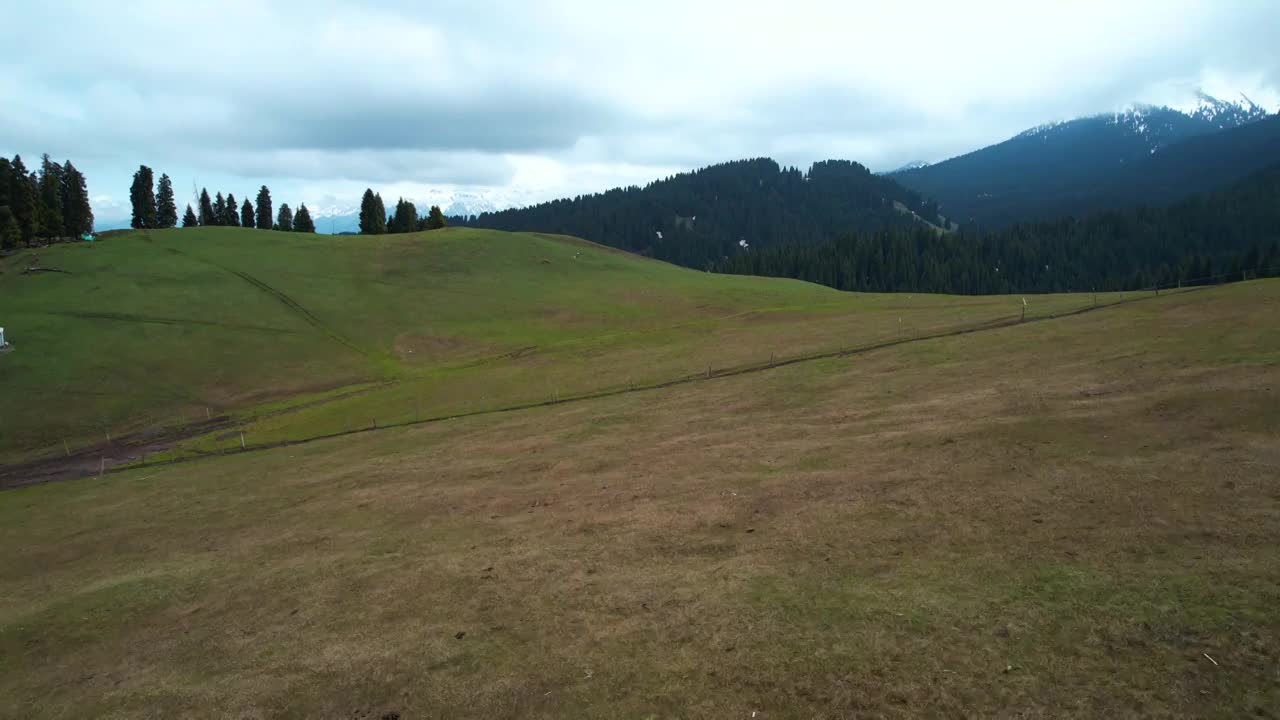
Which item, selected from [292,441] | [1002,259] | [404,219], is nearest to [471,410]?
[292,441]

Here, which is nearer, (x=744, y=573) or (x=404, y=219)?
(x=744, y=573)

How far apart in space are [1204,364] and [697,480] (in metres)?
18.4

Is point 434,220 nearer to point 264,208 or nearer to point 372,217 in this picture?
point 372,217

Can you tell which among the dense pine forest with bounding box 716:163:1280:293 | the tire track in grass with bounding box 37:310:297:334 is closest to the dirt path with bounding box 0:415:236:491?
the tire track in grass with bounding box 37:310:297:334

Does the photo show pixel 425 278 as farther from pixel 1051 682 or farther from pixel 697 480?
pixel 1051 682

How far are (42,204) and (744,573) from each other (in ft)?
392

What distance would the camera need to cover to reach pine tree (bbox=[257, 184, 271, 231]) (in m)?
138

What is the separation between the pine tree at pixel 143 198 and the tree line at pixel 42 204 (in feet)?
33.8

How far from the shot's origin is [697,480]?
63.7 feet

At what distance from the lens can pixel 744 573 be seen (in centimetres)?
1268

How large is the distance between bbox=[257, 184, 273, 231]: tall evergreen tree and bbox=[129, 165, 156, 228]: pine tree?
19.4 metres

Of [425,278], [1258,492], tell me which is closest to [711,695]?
[1258,492]

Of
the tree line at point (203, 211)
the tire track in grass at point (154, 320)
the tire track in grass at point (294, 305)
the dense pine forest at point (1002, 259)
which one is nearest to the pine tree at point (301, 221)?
the tree line at point (203, 211)

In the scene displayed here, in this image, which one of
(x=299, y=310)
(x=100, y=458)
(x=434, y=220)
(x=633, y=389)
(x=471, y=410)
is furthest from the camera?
(x=434, y=220)
